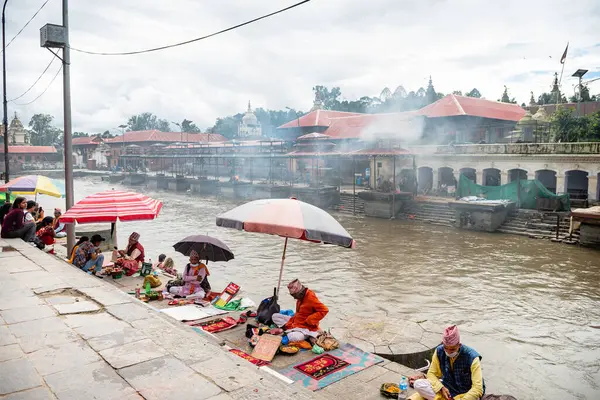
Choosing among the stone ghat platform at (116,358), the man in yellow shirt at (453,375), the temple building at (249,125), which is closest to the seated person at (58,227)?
the stone ghat platform at (116,358)

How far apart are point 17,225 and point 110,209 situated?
474cm

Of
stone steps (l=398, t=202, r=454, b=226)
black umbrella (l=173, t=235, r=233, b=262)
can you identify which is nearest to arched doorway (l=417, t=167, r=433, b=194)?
stone steps (l=398, t=202, r=454, b=226)

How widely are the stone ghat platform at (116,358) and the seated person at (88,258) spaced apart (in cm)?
227

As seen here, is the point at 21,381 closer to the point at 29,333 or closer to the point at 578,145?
the point at 29,333

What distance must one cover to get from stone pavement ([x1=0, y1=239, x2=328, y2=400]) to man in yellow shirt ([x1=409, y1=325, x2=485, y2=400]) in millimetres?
1130

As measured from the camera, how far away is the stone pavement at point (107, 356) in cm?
418

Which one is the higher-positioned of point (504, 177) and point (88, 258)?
point (504, 177)

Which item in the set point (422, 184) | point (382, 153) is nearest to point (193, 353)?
point (382, 153)

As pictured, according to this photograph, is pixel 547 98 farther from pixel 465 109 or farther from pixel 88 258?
pixel 88 258

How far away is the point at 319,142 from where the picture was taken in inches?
1458

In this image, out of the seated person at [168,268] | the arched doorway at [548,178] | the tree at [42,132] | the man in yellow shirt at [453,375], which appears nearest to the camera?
the man in yellow shirt at [453,375]

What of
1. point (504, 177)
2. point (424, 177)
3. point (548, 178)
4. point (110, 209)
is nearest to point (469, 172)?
point (504, 177)

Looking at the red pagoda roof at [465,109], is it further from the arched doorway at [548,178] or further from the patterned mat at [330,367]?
the patterned mat at [330,367]

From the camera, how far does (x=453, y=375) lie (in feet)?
16.3
